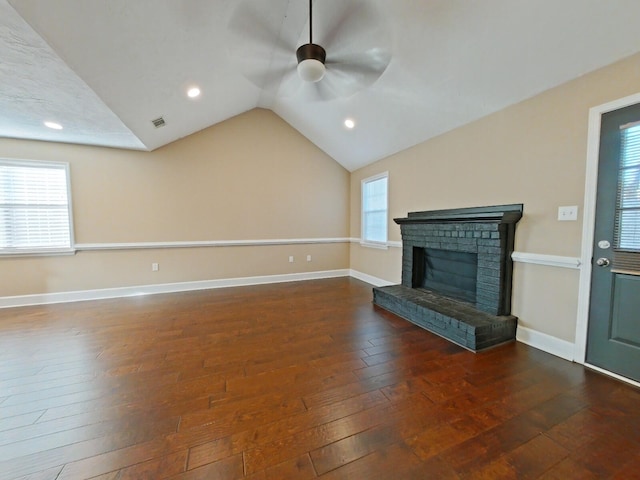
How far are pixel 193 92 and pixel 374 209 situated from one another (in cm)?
350

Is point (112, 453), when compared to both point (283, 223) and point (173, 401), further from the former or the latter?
point (283, 223)

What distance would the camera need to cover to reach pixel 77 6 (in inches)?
66.9

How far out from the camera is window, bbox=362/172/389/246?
4754mm

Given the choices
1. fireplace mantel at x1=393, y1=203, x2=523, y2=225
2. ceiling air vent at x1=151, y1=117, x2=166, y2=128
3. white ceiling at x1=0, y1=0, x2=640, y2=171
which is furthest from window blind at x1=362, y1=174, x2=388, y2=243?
ceiling air vent at x1=151, y1=117, x2=166, y2=128

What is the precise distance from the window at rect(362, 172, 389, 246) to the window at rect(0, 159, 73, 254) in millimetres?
4974

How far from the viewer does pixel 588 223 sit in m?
2.10

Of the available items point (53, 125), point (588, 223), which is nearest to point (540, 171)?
point (588, 223)

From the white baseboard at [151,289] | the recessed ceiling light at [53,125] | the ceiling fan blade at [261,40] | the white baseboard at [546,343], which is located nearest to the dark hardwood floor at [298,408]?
the white baseboard at [546,343]

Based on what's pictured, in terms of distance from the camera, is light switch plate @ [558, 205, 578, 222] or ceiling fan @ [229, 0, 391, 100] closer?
ceiling fan @ [229, 0, 391, 100]

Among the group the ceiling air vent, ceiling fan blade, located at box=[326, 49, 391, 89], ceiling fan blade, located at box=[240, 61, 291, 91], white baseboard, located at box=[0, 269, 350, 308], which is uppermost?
ceiling fan blade, located at box=[240, 61, 291, 91]

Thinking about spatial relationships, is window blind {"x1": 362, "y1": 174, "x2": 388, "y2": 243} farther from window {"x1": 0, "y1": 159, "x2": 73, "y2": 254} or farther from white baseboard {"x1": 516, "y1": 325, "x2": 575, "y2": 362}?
window {"x1": 0, "y1": 159, "x2": 73, "y2": 254}

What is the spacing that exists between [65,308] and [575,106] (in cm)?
630

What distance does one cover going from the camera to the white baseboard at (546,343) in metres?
2.25

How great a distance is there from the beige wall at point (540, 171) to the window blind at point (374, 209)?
1453 millimetres
